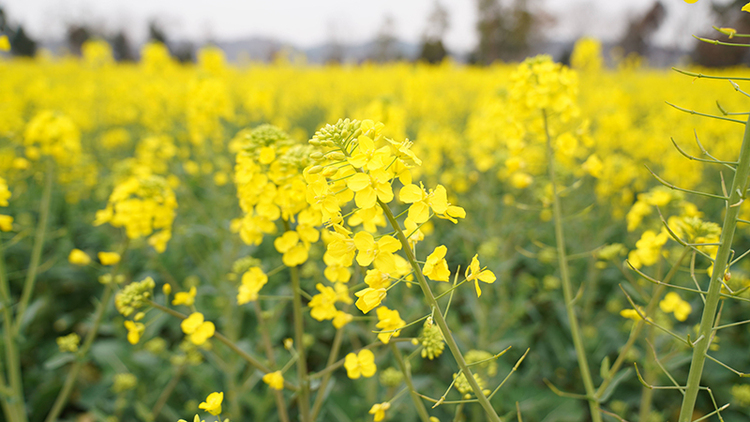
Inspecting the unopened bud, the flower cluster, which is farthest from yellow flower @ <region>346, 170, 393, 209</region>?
the flower cluster

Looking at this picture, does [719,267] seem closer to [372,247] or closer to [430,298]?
[430,298]

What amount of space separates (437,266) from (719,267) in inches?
31.3

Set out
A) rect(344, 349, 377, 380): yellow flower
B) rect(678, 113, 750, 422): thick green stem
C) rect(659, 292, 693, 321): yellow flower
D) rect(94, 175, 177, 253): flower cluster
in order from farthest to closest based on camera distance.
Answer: rect(94, 175, 177, 253): flower cluster, rect(659, 292, 693, 321): yellow flower, rect(344, 349, 377, 380): yellow flower, rect(678, 113, 750, 422): thick green stem

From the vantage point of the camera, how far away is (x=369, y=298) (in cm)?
107

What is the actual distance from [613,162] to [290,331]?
3.76 meters

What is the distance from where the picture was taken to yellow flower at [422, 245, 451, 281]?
1.10 meters

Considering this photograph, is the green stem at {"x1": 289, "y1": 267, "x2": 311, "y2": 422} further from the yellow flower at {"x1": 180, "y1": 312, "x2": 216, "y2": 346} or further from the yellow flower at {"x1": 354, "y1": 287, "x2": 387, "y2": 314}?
the yellow flower at {"x1": 354, "y1": 287, "x2": 387, "y2": 314}

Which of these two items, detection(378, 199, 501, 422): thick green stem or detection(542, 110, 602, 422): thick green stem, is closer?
detection(378, 199, 501, 422): thick green stem

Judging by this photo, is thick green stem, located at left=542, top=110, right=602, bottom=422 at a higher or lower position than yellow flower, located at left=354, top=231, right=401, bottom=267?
lower

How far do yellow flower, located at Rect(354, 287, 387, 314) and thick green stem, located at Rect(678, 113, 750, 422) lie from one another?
2.94 feet

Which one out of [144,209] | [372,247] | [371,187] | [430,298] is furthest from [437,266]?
[144,209]

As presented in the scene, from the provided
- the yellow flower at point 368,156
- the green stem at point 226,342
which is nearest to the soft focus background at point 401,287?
the green stem at point 226,342

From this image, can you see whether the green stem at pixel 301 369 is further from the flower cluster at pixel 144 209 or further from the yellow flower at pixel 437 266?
the flower cluster at pixel 144 209

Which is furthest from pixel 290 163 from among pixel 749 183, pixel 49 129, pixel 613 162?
Result: pixel 613 162
